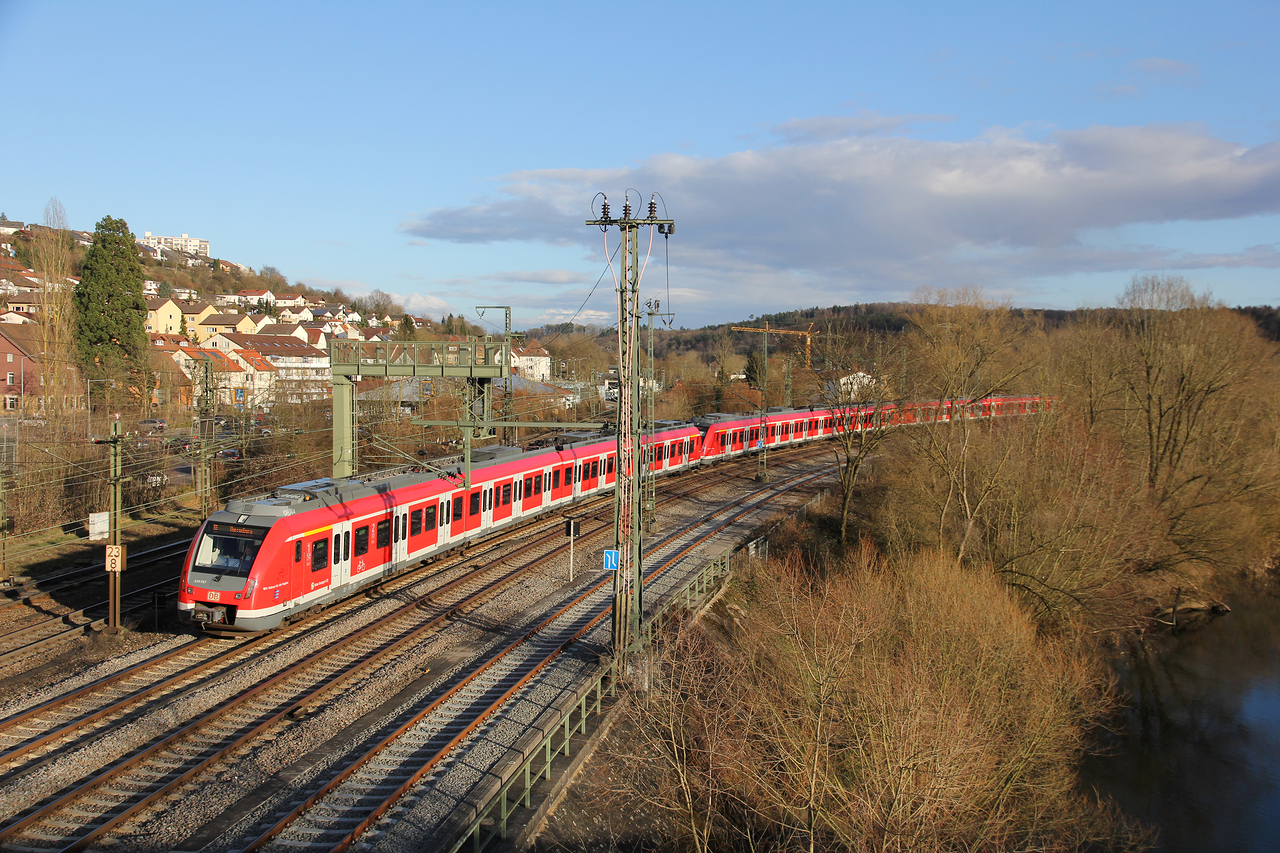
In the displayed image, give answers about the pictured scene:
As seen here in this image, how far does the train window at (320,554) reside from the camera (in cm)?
1605

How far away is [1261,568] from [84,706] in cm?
4073

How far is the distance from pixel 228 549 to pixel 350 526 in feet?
9.00

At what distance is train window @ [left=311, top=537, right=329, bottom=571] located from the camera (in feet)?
52.6

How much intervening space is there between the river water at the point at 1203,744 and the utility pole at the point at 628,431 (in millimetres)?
12031

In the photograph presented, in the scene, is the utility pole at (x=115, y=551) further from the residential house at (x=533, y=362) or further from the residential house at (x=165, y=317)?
the residential house at (x=165, y=317)

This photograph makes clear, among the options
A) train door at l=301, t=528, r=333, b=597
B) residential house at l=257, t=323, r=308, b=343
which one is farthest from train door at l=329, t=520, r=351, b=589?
residential house at l=257, t=323, r=308, b=343

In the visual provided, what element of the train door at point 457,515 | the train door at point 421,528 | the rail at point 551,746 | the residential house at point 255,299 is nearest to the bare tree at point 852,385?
the rail at point 551,746

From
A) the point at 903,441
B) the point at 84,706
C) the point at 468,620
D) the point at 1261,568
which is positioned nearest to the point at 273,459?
A: the point at 468,620

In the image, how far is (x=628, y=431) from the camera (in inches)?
560

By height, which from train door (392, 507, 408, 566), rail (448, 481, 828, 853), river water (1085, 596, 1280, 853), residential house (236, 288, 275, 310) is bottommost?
river water (1085, 596, 1280, 853)

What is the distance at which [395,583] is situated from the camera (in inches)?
789

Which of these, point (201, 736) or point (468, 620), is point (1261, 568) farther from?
point (201, 736)

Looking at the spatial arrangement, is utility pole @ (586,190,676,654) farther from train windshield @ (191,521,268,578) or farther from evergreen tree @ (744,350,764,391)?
evergreen tree @ (744,350,764,391)

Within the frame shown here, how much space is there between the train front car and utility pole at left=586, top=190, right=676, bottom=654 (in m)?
6.64
